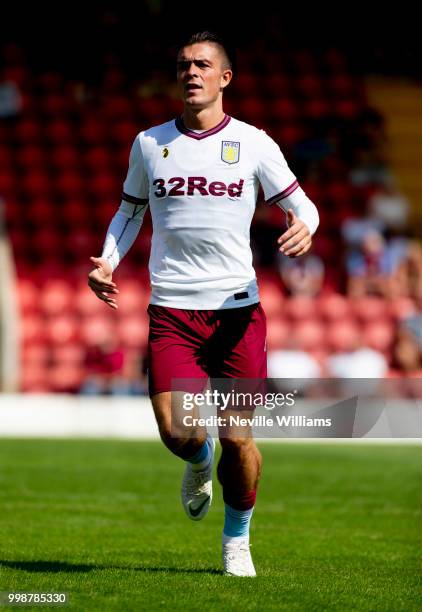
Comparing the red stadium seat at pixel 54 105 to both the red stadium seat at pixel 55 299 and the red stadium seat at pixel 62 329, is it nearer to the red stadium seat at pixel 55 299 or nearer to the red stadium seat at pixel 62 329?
the red stadium seat at pixel 55 299

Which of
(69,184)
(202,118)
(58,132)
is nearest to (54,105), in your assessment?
(58,132)

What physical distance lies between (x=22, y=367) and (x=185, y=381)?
12324mm

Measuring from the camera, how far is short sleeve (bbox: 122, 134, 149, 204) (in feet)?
20.8

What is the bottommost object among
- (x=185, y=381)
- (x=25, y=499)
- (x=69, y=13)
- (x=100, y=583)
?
(x=25, y=499)

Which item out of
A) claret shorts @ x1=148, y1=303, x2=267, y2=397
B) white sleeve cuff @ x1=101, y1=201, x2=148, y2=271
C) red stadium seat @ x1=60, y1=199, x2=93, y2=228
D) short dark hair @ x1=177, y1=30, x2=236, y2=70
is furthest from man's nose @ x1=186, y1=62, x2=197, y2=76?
red stadium seat @ x1=60, y1=199, x2=93, y2=228

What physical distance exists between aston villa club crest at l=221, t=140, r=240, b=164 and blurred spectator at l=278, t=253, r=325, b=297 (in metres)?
12.0

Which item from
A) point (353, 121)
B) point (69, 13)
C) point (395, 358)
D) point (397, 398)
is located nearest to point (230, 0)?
point (69, 13)

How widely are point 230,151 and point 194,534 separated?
2815mm

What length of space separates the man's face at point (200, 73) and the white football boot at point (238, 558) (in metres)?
2.12

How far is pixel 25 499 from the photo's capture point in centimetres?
945

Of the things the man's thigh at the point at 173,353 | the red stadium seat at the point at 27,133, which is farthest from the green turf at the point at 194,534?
the red stadium seat at the point at 27,133

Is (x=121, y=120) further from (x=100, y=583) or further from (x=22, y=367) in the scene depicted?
(x=100, y=583)

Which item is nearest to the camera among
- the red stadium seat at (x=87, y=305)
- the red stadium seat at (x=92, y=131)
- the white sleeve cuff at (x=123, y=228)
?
the white sleeve cuff at (x=123, y=228)

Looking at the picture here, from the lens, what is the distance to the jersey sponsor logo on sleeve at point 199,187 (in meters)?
6.13
